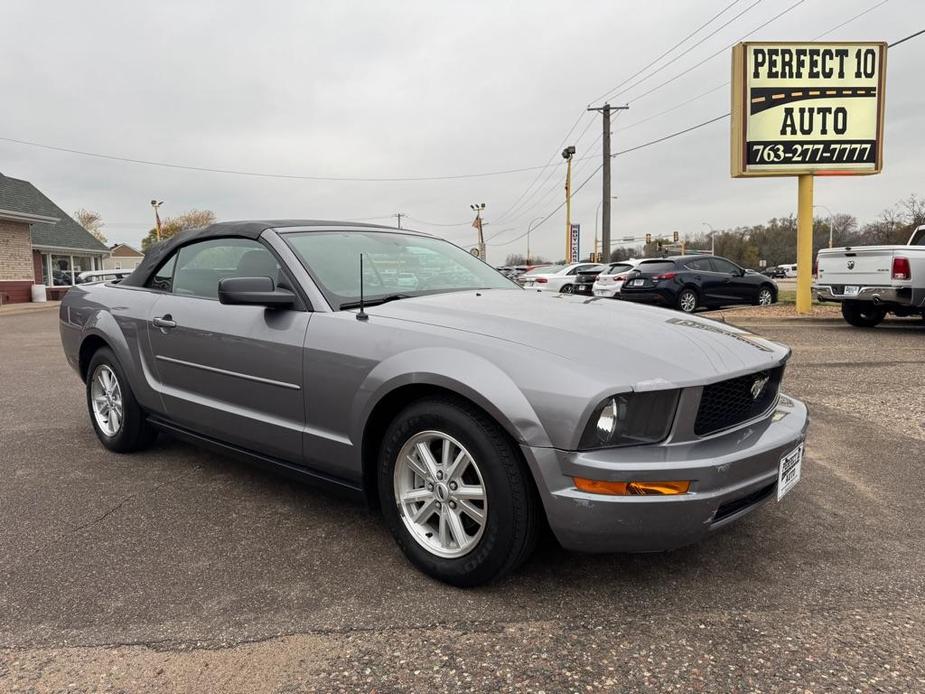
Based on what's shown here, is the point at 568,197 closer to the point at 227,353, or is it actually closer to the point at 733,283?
the point at 733,283

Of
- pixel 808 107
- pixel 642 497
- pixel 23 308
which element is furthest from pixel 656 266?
pixel 23 308

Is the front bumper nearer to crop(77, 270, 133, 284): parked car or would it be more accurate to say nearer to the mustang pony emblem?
the mustang pony emblem

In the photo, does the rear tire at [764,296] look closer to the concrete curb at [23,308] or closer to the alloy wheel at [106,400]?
the alloy wheel at [106,400]

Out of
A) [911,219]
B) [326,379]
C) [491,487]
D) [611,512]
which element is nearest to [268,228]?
[326,379]

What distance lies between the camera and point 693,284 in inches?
607

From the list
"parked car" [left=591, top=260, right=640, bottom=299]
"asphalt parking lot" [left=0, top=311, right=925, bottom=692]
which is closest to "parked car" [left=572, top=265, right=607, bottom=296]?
"parked car" [left=591, top=260, right=640, bottom=299]

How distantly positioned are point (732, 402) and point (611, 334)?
0.52 meters

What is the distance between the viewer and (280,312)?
10.2 ft

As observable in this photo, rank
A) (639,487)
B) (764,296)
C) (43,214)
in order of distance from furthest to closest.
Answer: (43,214) → (764,296) → (639,487)

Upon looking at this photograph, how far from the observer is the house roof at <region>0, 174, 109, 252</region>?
2622 centimetres

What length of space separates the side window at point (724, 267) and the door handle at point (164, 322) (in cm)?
Answer: 1467

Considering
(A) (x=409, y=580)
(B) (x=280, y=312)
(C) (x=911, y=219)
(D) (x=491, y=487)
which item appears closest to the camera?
(D) (x=491, y=487)

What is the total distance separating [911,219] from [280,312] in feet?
181

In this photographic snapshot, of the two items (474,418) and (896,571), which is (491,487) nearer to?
(474,418)
